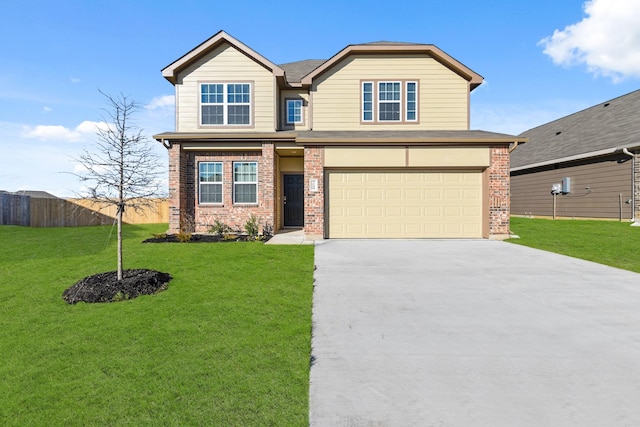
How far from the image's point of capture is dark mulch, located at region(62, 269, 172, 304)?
528cm

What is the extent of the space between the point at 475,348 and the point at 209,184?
39.3ft

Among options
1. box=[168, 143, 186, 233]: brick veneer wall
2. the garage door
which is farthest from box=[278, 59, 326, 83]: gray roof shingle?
the garage door

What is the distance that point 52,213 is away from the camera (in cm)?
1975

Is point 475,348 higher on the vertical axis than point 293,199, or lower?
lower

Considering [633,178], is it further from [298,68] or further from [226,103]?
[226,103]

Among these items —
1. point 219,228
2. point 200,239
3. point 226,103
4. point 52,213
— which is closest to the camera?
point 200,239

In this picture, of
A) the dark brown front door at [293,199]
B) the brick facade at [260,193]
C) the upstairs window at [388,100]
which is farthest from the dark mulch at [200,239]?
the upstairs window at [388,100]

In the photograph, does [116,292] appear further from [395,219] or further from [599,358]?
[395,219]

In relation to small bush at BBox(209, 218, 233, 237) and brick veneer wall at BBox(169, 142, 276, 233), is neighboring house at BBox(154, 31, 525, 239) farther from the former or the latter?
small bush at BBox(209, 218, 233, 237)

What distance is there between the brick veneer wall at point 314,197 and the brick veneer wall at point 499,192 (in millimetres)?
5905

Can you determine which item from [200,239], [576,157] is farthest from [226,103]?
[576,157]

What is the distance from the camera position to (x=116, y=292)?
5.41 metres

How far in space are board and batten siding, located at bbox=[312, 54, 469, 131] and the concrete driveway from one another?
8089mm

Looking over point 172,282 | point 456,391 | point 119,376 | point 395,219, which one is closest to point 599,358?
point 456,391
